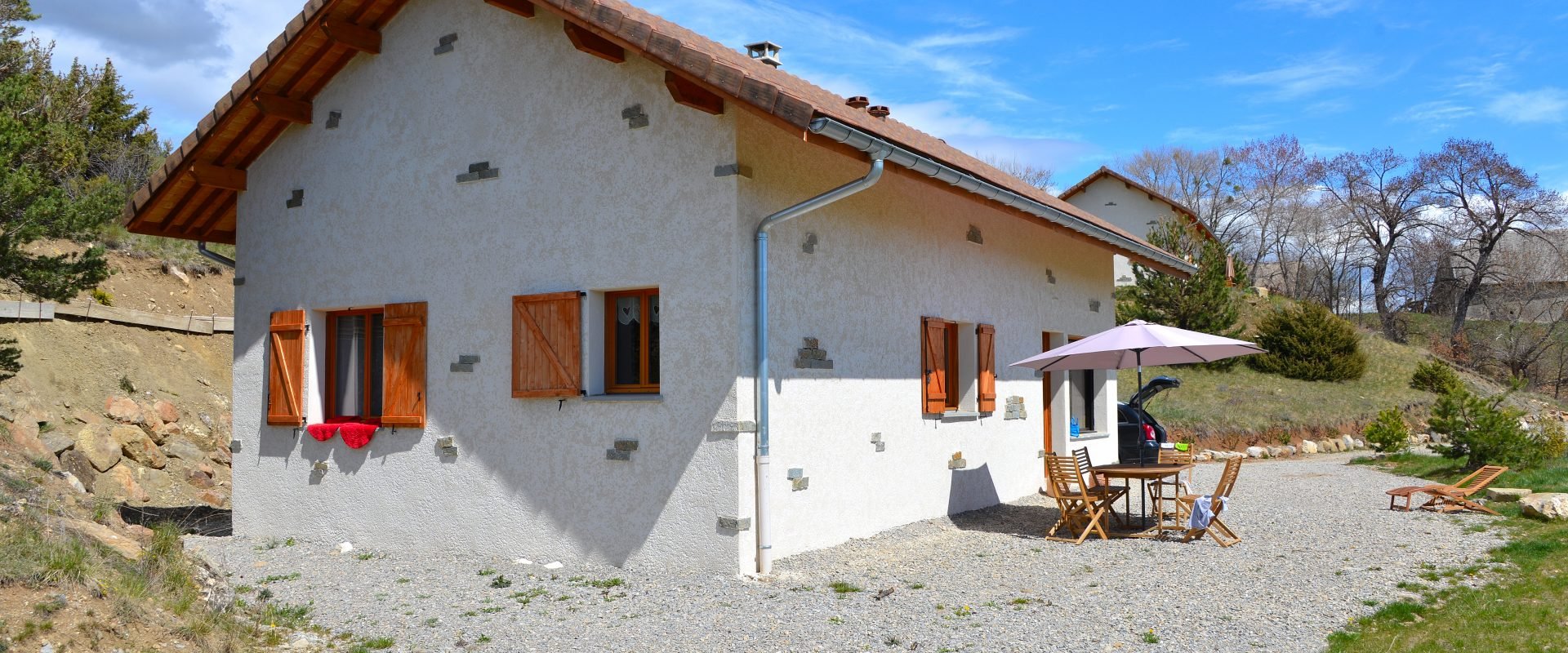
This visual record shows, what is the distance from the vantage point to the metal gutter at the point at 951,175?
668 centimetres

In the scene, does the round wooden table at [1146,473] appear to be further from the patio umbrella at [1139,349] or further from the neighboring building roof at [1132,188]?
the neighboring building roof at [1132,188]

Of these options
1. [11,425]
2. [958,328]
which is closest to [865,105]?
[958,328]

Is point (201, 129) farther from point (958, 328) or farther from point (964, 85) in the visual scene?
point (964, 85)

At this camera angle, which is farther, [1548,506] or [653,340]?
[1548,506]

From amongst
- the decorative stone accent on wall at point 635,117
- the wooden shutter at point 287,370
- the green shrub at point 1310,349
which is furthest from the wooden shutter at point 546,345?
the green shrub at point 1310,349

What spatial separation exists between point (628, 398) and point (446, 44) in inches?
132

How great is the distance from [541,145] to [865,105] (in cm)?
417

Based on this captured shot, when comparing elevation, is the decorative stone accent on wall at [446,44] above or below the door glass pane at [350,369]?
above

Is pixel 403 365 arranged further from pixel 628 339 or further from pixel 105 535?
pixel 105 535

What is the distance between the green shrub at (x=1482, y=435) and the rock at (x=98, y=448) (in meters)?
16.8

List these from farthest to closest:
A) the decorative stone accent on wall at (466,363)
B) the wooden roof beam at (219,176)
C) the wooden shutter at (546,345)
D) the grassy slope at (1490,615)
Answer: the wooden roof beam at (219,176), the decorative stone accent on wall at (466,363), the wooden shutter at (546,345), the grassy slope at (1490,615)

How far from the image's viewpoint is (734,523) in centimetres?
722

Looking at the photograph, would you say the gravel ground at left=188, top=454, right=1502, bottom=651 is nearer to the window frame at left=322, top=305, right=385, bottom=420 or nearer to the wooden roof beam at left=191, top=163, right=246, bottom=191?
the window frame at left=322, top=305, right=385, bottom=420

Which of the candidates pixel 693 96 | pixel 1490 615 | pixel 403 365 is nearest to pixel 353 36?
pixel 403 365
